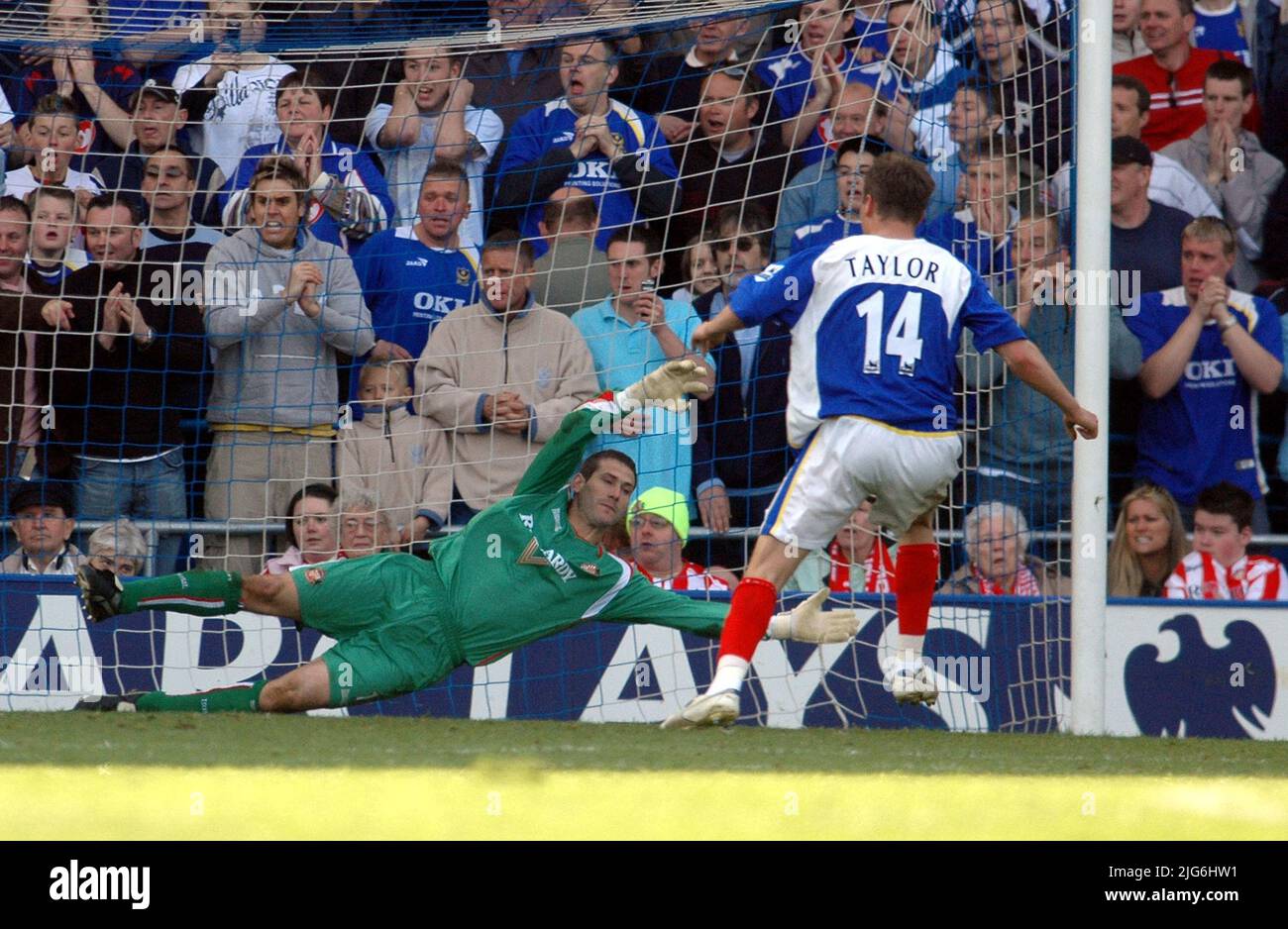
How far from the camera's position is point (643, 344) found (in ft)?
25.5

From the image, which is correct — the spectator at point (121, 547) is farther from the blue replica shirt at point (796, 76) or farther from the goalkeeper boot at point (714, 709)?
the blue replica shirt at point (796, 76)

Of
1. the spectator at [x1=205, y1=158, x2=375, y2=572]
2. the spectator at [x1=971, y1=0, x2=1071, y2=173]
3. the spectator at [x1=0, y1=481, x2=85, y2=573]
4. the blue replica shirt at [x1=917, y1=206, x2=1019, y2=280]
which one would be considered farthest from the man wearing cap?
the spectator at [x1=0, y1=481, x2=85, y2=573]

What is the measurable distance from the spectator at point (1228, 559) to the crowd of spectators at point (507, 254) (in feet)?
0.10

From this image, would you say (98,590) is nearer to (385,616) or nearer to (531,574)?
(385,616)

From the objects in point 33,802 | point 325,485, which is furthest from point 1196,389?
point 33,802

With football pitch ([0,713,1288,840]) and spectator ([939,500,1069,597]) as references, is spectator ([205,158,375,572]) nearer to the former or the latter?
football pitch ([0,713,1288,840])

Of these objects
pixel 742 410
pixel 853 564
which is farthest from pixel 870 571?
pixel 742 410

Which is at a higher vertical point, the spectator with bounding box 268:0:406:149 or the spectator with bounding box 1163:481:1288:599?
the spectator with bounding box 268:0:406:149

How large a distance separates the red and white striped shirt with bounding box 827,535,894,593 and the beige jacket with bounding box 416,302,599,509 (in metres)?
1.33

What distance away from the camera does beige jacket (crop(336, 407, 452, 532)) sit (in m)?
7.64

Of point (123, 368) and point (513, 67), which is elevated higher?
point (513, 67)

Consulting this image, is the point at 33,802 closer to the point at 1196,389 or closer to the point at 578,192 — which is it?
the point at 578,192

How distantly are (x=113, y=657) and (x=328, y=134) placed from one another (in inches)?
110

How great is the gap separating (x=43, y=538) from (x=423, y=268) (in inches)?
81.8
